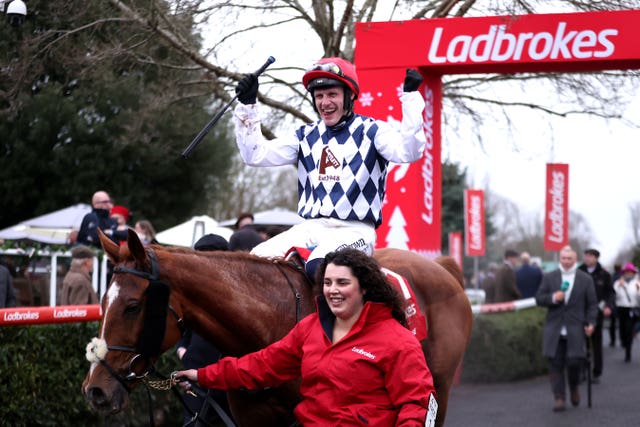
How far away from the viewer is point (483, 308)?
12562 millimetres

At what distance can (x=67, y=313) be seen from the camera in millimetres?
6762

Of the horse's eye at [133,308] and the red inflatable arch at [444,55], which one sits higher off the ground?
the red inflatable arch at [444,55]

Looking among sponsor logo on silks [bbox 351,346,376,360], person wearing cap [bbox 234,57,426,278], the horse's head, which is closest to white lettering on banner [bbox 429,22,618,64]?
person wearing cap [bbox 234,57,426,278]

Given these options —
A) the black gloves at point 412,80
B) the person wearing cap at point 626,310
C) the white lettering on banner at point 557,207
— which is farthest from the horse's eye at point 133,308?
the white lettering on banner at point 557,207

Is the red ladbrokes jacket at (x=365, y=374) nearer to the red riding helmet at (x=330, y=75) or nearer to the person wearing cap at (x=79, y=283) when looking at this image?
the red riding helmet at (x=330, y=75)

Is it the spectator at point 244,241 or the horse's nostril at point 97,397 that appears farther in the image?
the spectator at point 244,241

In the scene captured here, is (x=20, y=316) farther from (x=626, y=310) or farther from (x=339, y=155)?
(x=626, y=310)

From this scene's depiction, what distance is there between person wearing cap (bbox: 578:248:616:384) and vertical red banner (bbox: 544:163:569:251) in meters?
4.70

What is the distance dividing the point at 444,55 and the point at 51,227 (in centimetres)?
922

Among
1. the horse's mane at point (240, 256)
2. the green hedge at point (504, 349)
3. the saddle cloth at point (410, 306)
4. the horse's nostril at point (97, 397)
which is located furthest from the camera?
the green hedge at point (504, 349)

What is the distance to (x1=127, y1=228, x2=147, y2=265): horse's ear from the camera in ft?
12.3

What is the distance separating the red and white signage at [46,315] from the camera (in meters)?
6.29

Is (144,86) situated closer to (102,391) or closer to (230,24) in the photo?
(230,24)

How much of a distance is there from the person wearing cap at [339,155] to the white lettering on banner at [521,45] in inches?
199
